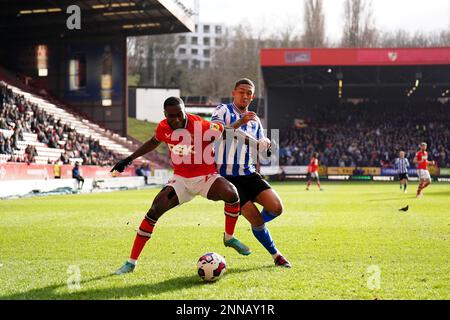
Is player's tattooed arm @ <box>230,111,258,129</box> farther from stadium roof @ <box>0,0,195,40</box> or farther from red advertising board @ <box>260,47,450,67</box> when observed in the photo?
red advertising board @ <box>260,47,450,67</box>

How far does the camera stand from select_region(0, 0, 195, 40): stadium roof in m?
41.1

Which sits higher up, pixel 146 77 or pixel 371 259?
pixel 146 77

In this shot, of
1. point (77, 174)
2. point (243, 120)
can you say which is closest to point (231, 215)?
point (243, 120)

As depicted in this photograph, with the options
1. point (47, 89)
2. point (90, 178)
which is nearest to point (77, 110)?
point (47, 89)

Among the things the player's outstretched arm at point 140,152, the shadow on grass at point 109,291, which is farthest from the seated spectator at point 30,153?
the shadow on grass at point 109,291

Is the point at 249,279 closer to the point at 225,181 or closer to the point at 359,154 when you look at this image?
the point at 225,181

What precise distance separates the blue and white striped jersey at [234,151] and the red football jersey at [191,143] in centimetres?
49

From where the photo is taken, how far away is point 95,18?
1747 inches

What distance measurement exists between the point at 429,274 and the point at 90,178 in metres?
28.7

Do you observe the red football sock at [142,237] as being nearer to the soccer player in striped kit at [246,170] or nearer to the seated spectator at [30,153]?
the soccer player in striped kit at [246,170]

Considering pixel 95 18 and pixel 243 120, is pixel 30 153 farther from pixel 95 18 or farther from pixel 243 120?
pixel 243 120

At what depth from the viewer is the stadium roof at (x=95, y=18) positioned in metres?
41.1

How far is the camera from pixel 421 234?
447 inches

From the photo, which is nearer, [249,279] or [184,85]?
[249,279]
